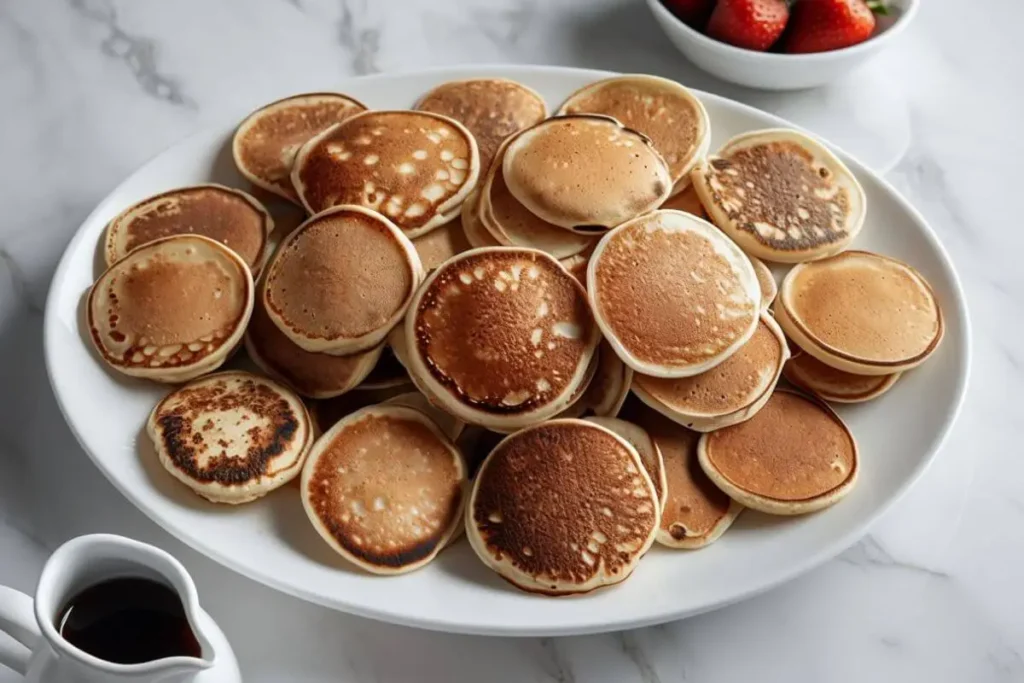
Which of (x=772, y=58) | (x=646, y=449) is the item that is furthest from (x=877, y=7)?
(x=646, y=449)

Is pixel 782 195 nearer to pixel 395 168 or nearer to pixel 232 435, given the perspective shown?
pixel 395 168

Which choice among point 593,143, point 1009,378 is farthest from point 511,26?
point 1009,378

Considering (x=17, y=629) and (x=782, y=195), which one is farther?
(x=782, y=195)

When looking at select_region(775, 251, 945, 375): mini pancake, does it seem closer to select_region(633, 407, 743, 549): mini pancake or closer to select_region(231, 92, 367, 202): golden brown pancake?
select_region(633, 407, 743, 549): mini pancake

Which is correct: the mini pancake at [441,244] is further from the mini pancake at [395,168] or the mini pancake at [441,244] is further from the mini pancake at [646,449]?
the mini pancake at [646,449]

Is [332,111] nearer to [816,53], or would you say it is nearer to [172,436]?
[172,436]

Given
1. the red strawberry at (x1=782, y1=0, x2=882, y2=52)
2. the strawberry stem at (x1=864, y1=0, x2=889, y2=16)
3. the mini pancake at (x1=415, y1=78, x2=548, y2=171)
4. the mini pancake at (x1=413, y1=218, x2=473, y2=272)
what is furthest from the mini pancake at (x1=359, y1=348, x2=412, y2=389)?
the strawberry stem at (x1=864, y1=0, x2=889, y2=16)
